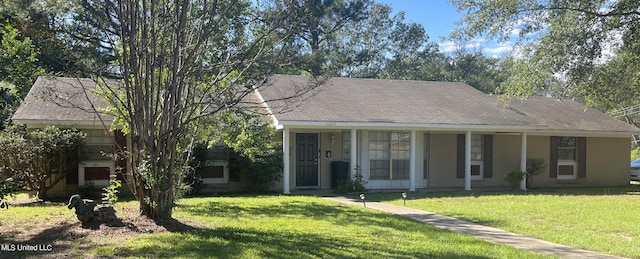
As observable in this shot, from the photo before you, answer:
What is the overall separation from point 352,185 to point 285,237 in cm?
789

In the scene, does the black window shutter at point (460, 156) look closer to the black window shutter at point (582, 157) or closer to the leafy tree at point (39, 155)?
the black window shutter at point (582, 157)

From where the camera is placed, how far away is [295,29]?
32.4 feet

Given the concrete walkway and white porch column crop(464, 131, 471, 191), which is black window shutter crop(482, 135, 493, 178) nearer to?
white porch column crop(464, 131, 471, 191)

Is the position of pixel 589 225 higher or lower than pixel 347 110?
lower

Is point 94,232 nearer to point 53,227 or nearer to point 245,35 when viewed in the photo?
point 53,227

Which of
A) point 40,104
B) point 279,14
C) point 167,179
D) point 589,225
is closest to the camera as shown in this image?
point 167,179

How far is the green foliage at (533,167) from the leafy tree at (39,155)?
1489 cm

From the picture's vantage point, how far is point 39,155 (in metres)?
12.6

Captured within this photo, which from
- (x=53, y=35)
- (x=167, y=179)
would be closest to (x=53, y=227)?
(x=167, y=179)

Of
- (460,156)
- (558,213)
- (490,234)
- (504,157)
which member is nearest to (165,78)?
(490,234)

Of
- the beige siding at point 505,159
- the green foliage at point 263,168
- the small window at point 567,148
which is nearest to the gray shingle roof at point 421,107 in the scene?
the small window at point 567,148

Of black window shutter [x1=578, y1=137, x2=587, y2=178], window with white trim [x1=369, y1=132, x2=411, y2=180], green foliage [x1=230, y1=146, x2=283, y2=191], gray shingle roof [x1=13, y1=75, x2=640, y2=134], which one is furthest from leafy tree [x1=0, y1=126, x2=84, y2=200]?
black window shutter [x1=578, y1=137, x2=587, y2=178]

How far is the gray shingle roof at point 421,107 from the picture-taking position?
53.3 feet

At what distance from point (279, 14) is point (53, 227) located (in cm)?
519
